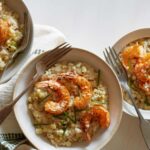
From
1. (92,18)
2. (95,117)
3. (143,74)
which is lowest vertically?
(95,117)

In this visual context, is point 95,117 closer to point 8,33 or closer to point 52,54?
point 52,54

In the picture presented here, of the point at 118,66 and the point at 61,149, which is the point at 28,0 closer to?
the point at 118,66

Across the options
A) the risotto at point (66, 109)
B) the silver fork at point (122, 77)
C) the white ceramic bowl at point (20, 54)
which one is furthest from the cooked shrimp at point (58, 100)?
the silver fork at point (122, 77)

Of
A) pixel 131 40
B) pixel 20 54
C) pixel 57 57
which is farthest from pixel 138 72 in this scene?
pixel 20 54

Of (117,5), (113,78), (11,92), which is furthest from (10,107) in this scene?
(117,5)

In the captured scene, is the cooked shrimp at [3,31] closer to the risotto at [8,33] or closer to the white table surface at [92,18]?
the risotto at [8,33]

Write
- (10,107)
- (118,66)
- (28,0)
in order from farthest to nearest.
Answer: (28,0)
(118,66)
(10,107)

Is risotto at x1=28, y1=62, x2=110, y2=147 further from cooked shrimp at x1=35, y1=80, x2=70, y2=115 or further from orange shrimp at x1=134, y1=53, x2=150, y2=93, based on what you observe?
orange shrimp at x1=134, y1=53, x2=150, y2=93
